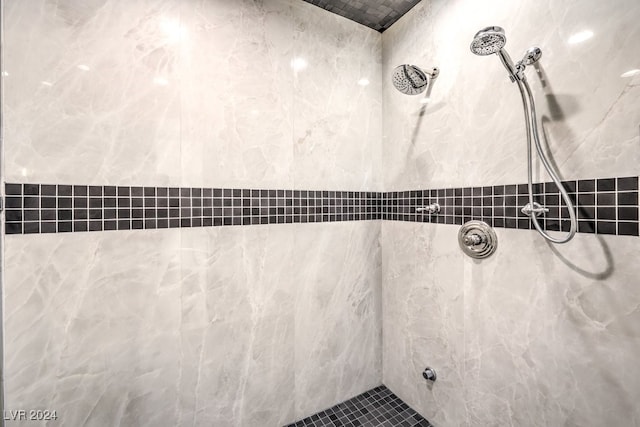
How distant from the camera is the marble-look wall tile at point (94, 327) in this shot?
1050 millimetres

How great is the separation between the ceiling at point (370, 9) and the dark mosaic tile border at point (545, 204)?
3.61 feet

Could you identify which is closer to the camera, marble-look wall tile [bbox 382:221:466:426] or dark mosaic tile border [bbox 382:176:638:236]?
dark mosaic tile border [bbox 382:176:638:236]

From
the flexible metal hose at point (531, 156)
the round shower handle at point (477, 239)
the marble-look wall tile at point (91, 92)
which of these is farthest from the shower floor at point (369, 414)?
the marble-look wall tile at point (91, 92)

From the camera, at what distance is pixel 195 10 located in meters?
1.31

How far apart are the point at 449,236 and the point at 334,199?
2.24ft

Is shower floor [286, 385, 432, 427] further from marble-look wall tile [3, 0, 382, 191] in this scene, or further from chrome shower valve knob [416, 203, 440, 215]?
marble-look wall tile [3, 0, 382, 191]

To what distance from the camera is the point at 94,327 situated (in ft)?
3.78

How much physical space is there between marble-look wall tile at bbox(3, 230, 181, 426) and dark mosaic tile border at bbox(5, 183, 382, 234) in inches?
2.3

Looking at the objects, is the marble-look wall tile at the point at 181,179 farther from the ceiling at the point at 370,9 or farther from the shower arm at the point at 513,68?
the shower arm at the point at 513,68

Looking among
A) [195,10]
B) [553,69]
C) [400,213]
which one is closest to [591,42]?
[553,69]

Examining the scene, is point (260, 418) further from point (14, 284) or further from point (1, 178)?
point (1, 178)

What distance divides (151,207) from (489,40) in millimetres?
1498

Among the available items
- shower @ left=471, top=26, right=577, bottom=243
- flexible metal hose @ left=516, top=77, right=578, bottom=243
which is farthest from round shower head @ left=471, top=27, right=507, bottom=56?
flexible metal hose @ left=516, top=77, right=578, bottom=243

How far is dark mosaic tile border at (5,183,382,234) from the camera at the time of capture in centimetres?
105
